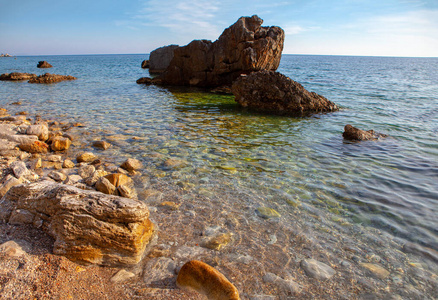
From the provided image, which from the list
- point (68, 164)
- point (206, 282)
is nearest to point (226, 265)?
point (206, 282)

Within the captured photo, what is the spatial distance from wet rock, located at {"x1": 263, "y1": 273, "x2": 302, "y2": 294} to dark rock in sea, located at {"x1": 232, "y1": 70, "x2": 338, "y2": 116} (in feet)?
36.8

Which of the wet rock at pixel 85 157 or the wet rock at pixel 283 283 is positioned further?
the wet rock at pixel 85 157

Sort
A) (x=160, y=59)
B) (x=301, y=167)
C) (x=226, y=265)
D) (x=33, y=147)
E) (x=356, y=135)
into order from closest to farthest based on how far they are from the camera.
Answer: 1. (x=226, y=265)
2. (x=301, y=167)
3. (x=33, y=147)
4. (x=356, y=135)
5. (x=160, y=59)

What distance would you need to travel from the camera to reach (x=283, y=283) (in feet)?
10.3

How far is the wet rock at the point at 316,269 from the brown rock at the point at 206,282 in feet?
3.59

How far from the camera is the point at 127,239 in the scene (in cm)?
324

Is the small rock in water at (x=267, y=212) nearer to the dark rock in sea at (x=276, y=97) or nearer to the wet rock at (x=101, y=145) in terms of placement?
the wet rock at (x=101, y=145)

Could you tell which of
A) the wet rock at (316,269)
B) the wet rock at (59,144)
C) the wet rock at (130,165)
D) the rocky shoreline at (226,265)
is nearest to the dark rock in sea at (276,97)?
the wet rock at (130,165)

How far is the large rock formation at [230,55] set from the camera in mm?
19422

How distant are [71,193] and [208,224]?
1.99 meters

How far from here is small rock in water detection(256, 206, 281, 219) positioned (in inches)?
177

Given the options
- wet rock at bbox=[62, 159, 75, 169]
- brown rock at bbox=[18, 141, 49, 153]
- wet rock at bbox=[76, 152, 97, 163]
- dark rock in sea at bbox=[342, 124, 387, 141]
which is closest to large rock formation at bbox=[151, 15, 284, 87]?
dark rock in sea at bbox=[342, 124, 387, 141]

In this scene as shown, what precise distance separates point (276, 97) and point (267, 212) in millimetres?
10570

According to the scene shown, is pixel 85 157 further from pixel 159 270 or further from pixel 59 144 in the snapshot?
pixel 159 270
